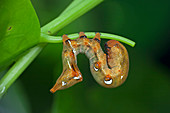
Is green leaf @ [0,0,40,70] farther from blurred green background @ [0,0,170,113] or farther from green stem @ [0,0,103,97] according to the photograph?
blurred green background @ [0,0,170,113]

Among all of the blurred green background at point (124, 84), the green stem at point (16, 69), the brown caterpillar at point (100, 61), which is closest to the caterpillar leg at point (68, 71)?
the brown caterpillar at point (100, 61)

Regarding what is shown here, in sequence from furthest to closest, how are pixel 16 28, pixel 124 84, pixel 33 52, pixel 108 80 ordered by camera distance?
pixel 124 84 → pixel 108 80 → pixel 33 52 → pixel 16 28

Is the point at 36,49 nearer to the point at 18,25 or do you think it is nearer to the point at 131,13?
the point at 18,25

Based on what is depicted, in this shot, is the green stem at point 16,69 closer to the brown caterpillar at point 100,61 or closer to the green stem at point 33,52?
the green stem at point 33,52

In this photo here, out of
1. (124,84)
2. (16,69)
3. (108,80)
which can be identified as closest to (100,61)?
(108,80)

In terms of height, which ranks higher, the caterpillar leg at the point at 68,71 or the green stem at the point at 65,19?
the green stem at the point at 65,19

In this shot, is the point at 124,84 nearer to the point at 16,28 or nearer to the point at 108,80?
the point at 108,80
